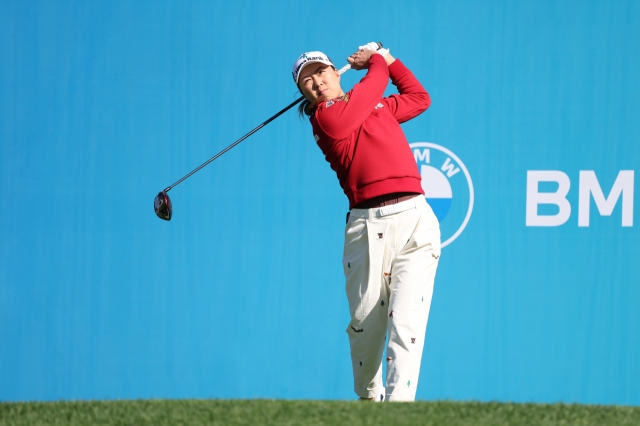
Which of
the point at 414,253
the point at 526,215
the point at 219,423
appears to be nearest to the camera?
the point at 219,423

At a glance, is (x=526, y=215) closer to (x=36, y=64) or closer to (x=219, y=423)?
(x=219, y=423)

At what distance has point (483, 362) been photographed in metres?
3.03

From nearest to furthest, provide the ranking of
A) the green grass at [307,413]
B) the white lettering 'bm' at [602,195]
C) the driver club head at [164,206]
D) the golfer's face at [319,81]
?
the green grass at [307,413], the golfer's face at [319,81], the driver club head at [164,206], the white lettering 'bm' at [602,195]

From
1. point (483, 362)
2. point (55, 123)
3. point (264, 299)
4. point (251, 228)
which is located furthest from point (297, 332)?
point (55, 123)

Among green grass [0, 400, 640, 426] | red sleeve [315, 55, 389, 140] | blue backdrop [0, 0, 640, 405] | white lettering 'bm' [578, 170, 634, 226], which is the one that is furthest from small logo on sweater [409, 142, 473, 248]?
green grass [0, 400, 640, 426]

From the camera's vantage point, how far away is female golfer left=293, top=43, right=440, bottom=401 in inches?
87.0

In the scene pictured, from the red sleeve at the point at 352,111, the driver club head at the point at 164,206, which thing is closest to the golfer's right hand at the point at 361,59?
the red sleeve at the point at 352,111

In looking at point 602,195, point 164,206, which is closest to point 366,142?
point 164,206

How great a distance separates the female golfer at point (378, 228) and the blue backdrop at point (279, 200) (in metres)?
0.72

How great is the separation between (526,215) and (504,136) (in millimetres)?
314

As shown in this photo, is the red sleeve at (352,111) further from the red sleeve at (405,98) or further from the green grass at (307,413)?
the green grass at (307,413)

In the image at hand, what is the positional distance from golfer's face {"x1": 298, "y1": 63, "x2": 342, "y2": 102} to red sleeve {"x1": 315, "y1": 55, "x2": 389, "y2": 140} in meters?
0.10

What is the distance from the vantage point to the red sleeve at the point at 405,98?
246 cm

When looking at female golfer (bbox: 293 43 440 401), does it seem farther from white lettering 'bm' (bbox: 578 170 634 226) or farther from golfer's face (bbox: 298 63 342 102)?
white lettering 'bm' (bbox: 578 170 634 226)
